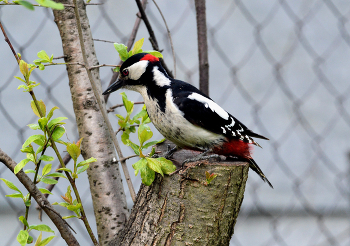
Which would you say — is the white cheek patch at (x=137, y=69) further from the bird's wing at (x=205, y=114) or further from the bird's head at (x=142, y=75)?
the bird's wing at (x=205, y=114)

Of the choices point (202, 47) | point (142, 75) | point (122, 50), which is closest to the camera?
point (122, 50)

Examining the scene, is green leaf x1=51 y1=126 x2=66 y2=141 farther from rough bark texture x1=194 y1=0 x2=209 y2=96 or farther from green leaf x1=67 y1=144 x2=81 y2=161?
rough bark texture x1=194 y1=0 x2=209 y2=96

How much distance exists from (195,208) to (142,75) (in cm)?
48

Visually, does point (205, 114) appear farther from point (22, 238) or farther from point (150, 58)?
point (22, 238)

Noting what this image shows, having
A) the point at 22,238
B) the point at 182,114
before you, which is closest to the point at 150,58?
the point at 182,114

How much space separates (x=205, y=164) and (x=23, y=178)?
16.7 inches

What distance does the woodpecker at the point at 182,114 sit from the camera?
1.10m

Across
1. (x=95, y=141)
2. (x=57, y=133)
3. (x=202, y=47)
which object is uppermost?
(x=202, y=47)

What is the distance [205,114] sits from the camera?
3.69 ft

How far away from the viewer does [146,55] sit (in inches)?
44.8

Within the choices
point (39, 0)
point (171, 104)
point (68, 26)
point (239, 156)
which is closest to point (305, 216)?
point (239, 156)

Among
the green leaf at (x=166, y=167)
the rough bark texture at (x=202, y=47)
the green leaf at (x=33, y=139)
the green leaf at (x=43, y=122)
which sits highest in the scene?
the rough bark texture at (x=202, y=47)

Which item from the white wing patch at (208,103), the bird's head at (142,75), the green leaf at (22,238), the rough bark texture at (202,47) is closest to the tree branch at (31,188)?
the green leaf at (22,238)

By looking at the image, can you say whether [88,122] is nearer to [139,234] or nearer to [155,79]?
[155,79]
